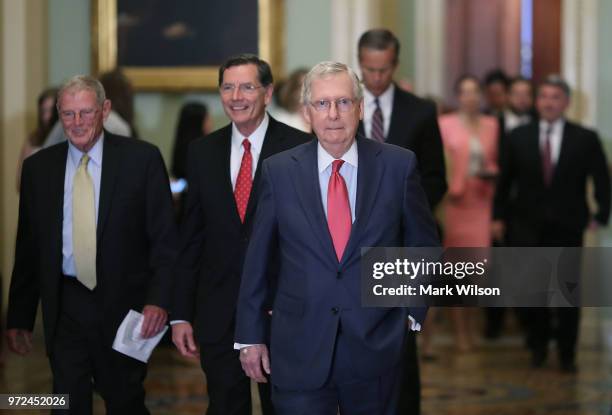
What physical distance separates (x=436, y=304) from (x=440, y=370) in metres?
4.60

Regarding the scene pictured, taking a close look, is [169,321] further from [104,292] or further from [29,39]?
[29,39]

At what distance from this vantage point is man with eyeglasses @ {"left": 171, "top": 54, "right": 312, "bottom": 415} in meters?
4.95

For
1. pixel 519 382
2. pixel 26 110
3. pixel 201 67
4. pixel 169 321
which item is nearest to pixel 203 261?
pixel 169 321

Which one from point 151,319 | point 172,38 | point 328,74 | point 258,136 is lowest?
point 151,319

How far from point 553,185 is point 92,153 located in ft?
15.3

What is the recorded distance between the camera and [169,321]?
5.30 m

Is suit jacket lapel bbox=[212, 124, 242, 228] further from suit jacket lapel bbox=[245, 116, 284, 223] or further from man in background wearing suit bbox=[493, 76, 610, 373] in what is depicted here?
man in background wearing suit bbox=[493, 76, 610, 373]

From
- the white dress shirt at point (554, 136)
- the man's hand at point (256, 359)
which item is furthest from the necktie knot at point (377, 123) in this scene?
the white dress shirt at point (554, 136)

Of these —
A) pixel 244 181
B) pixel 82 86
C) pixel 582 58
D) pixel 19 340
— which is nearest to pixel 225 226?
pixel 244 181

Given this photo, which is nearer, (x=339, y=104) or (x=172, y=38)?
(x=339, y=104)

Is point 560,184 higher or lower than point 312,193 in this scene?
lower

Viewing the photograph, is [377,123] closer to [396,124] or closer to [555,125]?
[396,124]

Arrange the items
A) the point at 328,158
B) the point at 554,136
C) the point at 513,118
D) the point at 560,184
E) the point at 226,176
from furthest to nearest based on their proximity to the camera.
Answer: the point at 513,118 < the point at 554,136 < the point at 560,184 < the point at 226,176 < the point at 328,158

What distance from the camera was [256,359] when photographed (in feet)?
13.9
